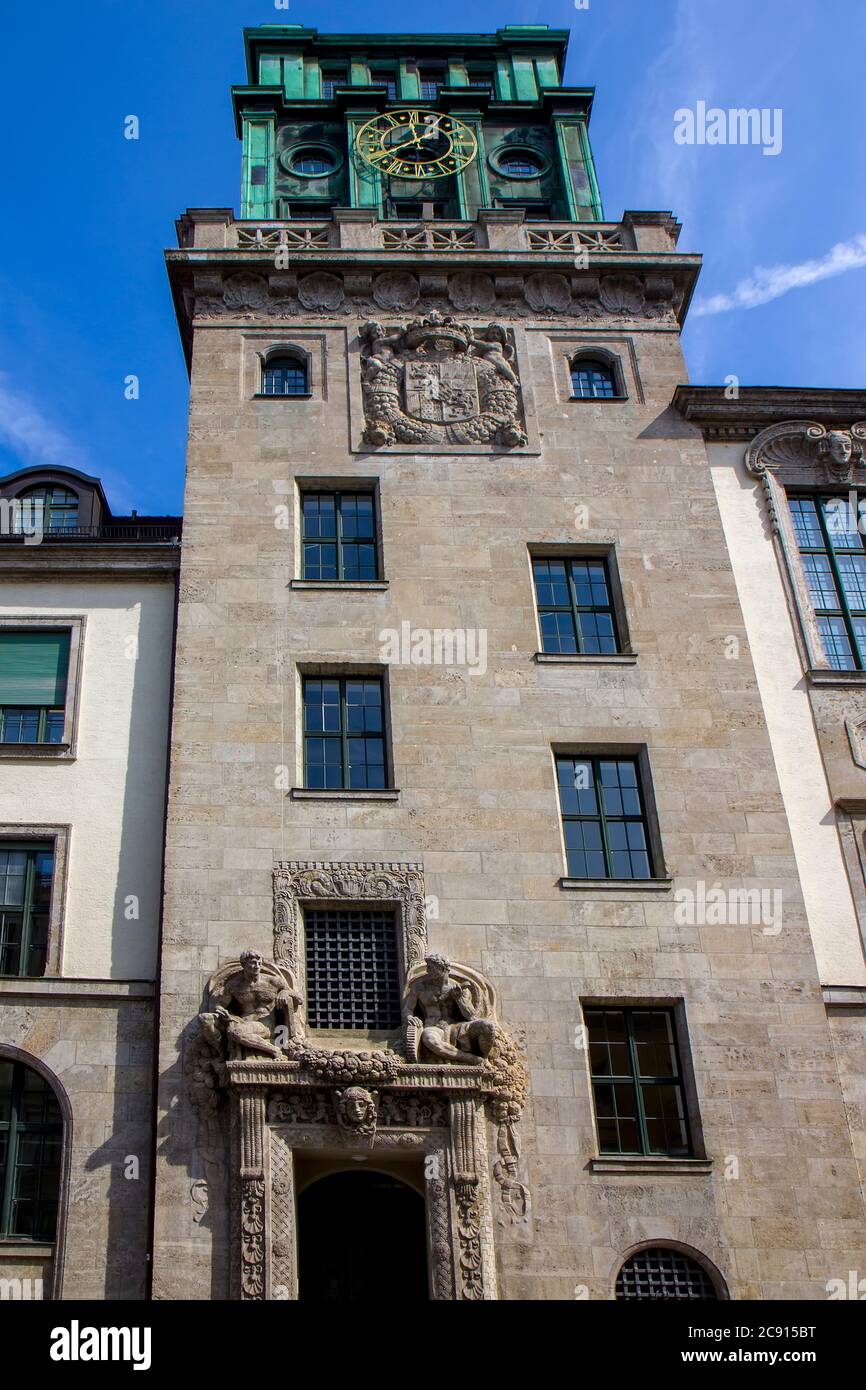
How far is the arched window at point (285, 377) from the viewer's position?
106 feet

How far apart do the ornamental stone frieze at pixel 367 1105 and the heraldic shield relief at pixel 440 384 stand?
12442 mm

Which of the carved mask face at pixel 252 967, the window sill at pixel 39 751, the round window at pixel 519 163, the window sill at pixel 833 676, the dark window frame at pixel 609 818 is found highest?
the round window at pixel 519 163

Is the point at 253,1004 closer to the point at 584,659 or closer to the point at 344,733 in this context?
the point at 344,733

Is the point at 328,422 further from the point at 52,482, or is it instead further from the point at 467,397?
the point at 52,482

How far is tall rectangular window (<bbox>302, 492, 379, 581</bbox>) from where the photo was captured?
97.2 ft

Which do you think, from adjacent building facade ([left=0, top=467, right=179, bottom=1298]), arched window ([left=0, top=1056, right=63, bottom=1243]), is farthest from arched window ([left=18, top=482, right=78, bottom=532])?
arched window ([left=0, top=1056, right=63, bottom=1243])

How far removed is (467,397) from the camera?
1252 inches

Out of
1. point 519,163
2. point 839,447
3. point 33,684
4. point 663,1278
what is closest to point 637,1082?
point 663,1278

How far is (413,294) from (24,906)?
655 inches

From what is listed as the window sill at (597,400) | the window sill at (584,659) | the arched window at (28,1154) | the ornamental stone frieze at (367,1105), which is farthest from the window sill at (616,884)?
the window sill at (597,400)

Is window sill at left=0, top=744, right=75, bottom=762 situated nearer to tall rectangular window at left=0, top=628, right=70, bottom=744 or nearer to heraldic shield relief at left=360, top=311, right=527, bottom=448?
tall rectangular window at left=0, top=628, right=70, bottom=744

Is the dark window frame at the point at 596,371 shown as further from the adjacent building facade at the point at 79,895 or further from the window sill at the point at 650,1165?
the window sill at the point at 650,1165

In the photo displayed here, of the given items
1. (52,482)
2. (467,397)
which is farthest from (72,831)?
(467,397)

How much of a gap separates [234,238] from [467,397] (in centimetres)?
746
